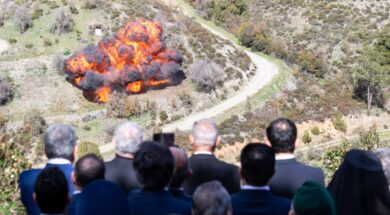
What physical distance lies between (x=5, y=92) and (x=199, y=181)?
35.6 m

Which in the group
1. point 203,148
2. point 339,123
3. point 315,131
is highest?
point 203,148

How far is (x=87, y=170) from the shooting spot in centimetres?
683

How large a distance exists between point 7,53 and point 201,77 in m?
16.2

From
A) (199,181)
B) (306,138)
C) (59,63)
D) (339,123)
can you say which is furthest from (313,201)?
(339,123)

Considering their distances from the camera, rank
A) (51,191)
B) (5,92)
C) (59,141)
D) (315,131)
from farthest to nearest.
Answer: (315,131)
(5,92)
(59,141)
(51,191)

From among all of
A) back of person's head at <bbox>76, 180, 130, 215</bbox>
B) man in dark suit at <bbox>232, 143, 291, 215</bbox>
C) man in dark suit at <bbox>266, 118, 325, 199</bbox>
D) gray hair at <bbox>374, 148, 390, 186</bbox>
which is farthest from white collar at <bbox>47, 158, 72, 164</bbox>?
gray hair at <bbox>374, 148, 390, 186</bbox>

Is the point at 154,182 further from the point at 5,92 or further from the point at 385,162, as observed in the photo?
the point at 5,92

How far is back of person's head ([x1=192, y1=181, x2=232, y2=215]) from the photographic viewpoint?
18.6 feet

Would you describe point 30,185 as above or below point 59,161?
below

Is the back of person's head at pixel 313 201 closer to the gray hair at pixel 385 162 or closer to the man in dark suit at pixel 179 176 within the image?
the man in dark suit at pixel 179 176

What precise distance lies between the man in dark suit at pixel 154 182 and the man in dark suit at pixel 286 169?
1889 mm

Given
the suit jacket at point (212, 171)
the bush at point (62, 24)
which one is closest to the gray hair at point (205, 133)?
the suit jacket at point (212, 171)

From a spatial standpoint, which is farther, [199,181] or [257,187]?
[199,181]

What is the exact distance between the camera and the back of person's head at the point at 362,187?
23.6 feet
